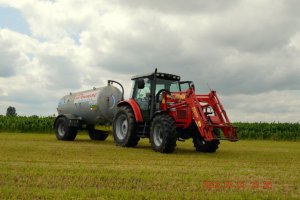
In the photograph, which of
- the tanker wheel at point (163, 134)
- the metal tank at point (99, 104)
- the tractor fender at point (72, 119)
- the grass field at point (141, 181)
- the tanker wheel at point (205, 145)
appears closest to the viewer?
the grass field at point (141, 181)

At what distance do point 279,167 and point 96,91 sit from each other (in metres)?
9.70

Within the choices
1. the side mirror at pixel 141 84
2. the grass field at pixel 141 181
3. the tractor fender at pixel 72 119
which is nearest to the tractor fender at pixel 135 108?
the side mirror at pixel 141 84

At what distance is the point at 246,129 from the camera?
93.1ft

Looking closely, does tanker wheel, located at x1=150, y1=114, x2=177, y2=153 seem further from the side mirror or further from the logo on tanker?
the logo on tanker

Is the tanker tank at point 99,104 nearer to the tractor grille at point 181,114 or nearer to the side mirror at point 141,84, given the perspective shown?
the side mirror at point 141,84

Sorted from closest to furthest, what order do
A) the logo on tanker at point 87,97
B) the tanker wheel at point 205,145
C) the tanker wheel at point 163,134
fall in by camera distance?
the tanker wheel at point 163,134 < the tanker wheel at point 205,145 < the logo on tanker at point 87,97

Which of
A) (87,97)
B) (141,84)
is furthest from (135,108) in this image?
(87,97)

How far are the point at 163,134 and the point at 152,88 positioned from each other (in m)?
2.16

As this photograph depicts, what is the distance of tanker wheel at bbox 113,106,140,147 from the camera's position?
44.0ft

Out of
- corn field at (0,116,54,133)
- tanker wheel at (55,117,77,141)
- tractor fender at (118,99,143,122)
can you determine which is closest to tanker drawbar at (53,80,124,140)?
tanker wheel at (55,117,77,141)

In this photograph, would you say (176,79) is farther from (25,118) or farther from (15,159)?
(25,118)

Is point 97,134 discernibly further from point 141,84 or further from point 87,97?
point 141,84

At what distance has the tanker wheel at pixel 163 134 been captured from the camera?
1139 cm

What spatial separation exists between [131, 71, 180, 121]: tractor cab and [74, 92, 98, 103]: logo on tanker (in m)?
3.46
